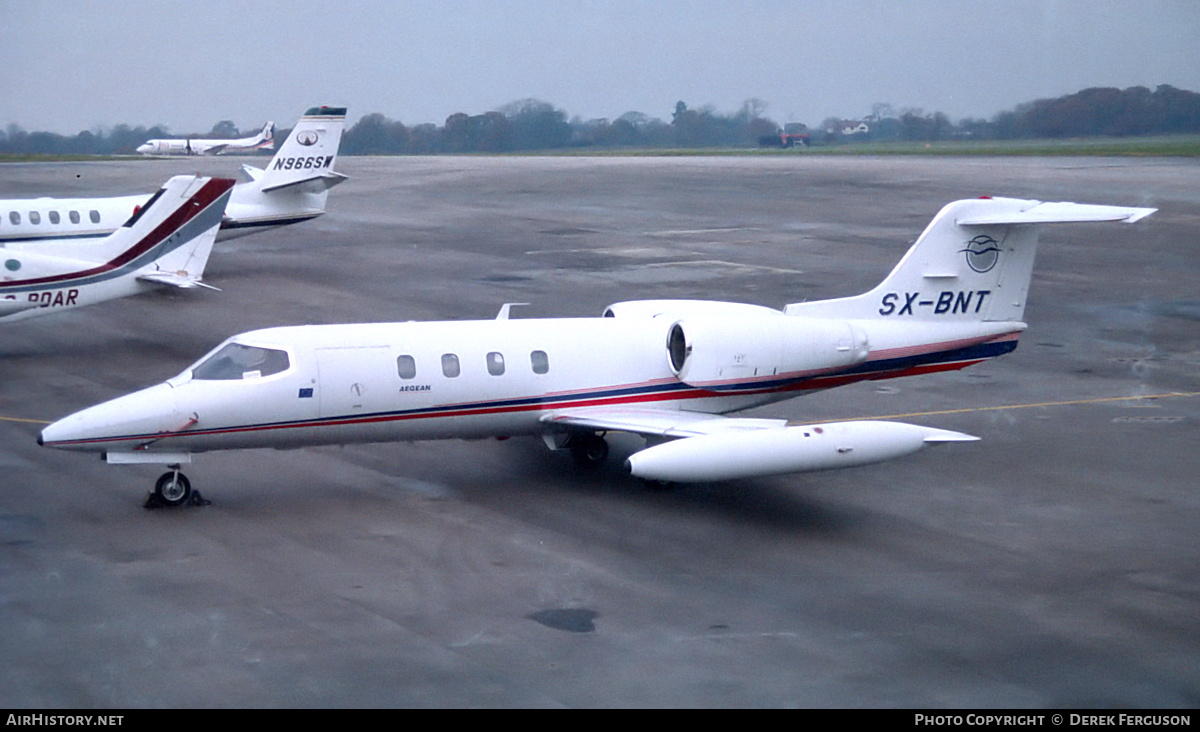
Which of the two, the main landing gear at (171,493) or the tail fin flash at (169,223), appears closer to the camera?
the main landing gear at (171,493)

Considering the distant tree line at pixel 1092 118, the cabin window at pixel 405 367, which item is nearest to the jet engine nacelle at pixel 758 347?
the cabin window at pixel 405 367

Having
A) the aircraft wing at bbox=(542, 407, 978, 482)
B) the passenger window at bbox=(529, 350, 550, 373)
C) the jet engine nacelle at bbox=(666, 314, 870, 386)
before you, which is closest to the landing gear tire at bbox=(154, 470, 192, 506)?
the passenger window at bbox=(529, 350, 550, 373)

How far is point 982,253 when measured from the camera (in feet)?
58.5

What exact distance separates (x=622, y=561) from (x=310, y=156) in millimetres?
27699

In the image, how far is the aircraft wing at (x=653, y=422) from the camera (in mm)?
15258

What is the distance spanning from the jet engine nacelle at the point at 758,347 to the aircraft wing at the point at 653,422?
598mm

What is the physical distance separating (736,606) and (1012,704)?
2896 millimetres

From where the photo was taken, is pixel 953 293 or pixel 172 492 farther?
pixel 953 293

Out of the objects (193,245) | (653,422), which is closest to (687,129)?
(193,245)

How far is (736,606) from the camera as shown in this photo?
1192cm

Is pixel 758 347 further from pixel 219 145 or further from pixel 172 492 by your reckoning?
pixel 219 145

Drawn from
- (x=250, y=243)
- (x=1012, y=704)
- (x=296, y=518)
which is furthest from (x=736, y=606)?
(x=250, y=243)

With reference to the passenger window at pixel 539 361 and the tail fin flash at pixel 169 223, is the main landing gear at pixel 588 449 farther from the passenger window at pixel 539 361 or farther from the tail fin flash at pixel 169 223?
the tail fin flash at pixel 169 223

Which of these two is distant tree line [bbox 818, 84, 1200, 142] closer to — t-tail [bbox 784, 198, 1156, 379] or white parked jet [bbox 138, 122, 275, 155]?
t-tail [bbox 784, 198, 1156, 379]
